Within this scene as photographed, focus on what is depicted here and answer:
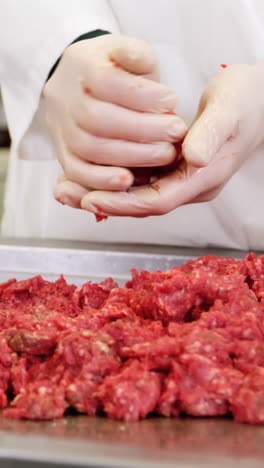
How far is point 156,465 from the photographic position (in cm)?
97

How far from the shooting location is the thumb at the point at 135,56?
1.59m

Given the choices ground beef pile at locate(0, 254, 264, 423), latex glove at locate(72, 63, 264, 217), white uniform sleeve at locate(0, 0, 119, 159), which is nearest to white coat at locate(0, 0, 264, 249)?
white uniform sleeve at locate(0, 0, 119, 159)

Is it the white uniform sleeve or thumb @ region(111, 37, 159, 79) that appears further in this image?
the white uniform sleeve

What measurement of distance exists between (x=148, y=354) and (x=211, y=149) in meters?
0.72

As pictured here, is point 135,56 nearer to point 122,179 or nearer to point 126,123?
point 126,123

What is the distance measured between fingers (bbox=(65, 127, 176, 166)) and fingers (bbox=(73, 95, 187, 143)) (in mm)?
21

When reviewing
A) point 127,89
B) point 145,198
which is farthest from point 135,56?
point 145,198

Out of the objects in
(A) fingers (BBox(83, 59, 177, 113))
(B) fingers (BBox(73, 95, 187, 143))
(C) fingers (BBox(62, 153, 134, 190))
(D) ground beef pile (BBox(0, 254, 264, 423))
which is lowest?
(D) ground beef pile (BBox(0, 254, 264, 423))

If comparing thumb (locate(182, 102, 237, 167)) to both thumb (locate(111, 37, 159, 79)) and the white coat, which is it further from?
the white coat

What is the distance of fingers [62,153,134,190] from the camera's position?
181cm

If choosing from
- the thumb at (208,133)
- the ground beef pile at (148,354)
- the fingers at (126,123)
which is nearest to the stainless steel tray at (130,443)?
the ground beef pile at (148,354)

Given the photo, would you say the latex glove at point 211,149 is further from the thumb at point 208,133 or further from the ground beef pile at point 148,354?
the ground beef pile at point 148,354

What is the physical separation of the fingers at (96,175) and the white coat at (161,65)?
47 centimetres

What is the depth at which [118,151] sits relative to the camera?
1.83m
